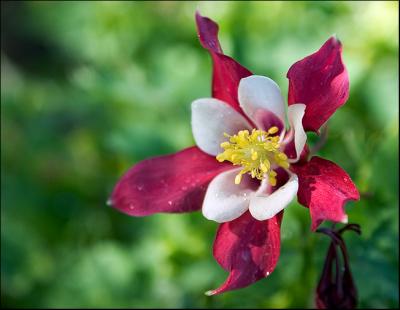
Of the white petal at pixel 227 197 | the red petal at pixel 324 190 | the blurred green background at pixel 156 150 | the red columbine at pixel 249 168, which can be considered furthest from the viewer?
the blurred green background at pixel 156 150

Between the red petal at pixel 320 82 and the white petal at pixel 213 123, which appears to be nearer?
the red petal at pixel 320 82

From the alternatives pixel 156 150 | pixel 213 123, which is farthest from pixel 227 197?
pixel 156 150

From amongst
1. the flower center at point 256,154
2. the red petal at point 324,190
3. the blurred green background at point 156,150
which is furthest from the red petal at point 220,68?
the blurred green background at point 156,150

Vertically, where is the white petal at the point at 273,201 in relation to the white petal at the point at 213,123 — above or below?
below

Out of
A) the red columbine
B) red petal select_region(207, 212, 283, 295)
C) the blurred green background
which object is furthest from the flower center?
the blurred green background

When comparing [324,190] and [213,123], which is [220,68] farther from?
[324,190]

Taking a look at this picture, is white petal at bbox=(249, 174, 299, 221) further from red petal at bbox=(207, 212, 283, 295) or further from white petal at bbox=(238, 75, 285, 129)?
white petal at bbox=(238, 75, 285, 129)

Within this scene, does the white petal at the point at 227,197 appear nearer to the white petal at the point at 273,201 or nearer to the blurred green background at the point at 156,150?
the white petal at the point at 273,201

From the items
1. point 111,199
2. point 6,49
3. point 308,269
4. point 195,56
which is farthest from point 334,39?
point 6,49
